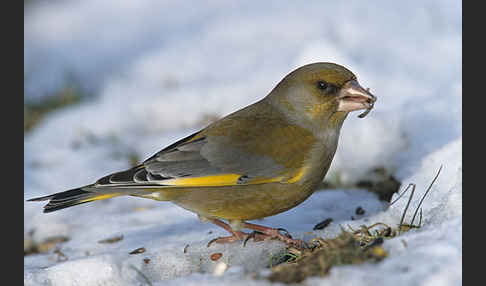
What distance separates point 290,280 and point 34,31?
29.1 ft

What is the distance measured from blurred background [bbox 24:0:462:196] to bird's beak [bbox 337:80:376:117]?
1419mm

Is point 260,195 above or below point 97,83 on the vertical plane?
below

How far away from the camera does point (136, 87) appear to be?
26.3 feet

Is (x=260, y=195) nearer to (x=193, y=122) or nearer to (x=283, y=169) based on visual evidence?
(x=283, y=169)

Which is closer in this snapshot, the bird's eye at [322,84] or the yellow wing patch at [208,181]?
the yellow wing patch at [208,181]

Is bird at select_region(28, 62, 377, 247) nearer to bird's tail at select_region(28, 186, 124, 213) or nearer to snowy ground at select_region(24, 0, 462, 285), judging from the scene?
bird's tail at select_region(28, 186, 124, 213)

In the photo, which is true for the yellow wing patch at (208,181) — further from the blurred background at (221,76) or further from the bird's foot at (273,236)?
the blurred background at (221,76)

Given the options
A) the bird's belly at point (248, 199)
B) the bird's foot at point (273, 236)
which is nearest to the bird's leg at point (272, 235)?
the bird's foot at point (273, 236)

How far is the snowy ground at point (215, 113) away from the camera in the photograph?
3797 mm

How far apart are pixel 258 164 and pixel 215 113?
124 inches

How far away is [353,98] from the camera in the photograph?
12.6 ft

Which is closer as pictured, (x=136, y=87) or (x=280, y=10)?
(x=136, y=87)

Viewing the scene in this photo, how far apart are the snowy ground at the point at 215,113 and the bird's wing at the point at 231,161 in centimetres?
48

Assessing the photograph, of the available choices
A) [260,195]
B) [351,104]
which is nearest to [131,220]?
[260,195]
